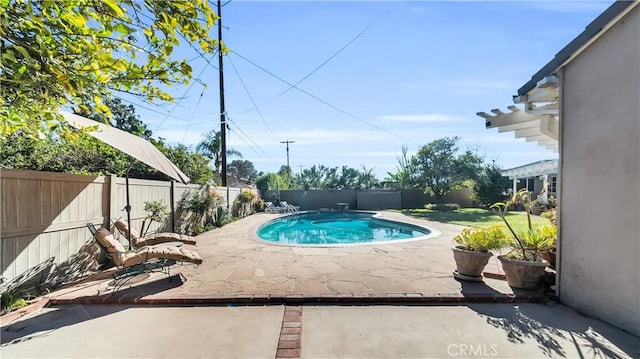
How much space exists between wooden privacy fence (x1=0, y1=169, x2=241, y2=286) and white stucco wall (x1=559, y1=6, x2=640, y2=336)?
24.2ft

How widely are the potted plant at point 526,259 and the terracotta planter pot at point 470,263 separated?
27 cm

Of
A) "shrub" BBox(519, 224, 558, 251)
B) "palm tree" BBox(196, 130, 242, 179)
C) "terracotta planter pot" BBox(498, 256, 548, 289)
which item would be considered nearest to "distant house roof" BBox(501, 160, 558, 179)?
"shrub" BBox(519, 224, 558, 251)

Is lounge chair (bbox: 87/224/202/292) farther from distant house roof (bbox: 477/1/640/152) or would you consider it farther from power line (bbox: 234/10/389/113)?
power line (bbox: 234/10/389/113)

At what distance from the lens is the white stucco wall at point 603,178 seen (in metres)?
3.09

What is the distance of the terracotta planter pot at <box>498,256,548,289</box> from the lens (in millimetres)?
4281

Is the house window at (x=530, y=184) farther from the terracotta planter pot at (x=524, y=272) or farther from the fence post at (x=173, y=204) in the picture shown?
the fence post at (x=173, y=204)

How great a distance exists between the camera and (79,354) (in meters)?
2.75

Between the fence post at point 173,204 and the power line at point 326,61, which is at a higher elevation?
the power line at point 326,61

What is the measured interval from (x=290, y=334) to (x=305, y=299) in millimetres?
879

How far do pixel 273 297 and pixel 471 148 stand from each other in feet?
69.4

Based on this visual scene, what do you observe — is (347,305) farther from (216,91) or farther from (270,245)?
(216,91)

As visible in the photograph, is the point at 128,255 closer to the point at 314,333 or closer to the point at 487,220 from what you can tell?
the point at 314,333

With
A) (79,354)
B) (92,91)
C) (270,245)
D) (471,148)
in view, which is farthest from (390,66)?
(471,148)

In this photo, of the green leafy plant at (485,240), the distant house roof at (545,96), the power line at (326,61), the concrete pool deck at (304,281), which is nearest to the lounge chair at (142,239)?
the concrete pool deck at (304,281)
